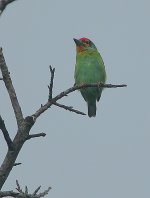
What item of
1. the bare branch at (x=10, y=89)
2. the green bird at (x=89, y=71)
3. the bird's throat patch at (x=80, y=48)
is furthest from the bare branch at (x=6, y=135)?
the bird's throat patch at (x=80, y=48)

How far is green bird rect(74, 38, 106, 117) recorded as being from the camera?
32.7 ft

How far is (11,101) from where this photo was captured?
15.8 feet

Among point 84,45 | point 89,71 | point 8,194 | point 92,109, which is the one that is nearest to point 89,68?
point 89,71

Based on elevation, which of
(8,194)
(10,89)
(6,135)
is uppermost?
(10,89)

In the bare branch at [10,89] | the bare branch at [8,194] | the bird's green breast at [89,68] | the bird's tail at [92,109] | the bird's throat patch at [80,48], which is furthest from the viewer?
the bird's throat patch at [80,48]

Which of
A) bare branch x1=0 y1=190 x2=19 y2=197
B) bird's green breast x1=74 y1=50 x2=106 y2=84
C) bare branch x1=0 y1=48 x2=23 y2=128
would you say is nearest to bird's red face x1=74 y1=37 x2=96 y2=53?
bird's green breast x1=74 y1=50 x2=106 y2=84

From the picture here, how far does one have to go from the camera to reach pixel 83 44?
1104 cm

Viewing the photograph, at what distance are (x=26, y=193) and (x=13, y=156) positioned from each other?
1.15 feet

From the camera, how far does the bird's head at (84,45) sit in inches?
431

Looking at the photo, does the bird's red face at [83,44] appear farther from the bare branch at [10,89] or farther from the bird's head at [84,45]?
the bare branch at [10,89]

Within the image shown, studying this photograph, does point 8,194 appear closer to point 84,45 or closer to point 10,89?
point 10,89

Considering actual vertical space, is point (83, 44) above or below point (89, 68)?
above

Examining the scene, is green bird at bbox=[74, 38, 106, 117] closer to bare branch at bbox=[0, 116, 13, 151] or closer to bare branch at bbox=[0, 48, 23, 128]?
bare branch at bbox=[0, 48, 23, 128]

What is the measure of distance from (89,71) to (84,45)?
47.2 inches
